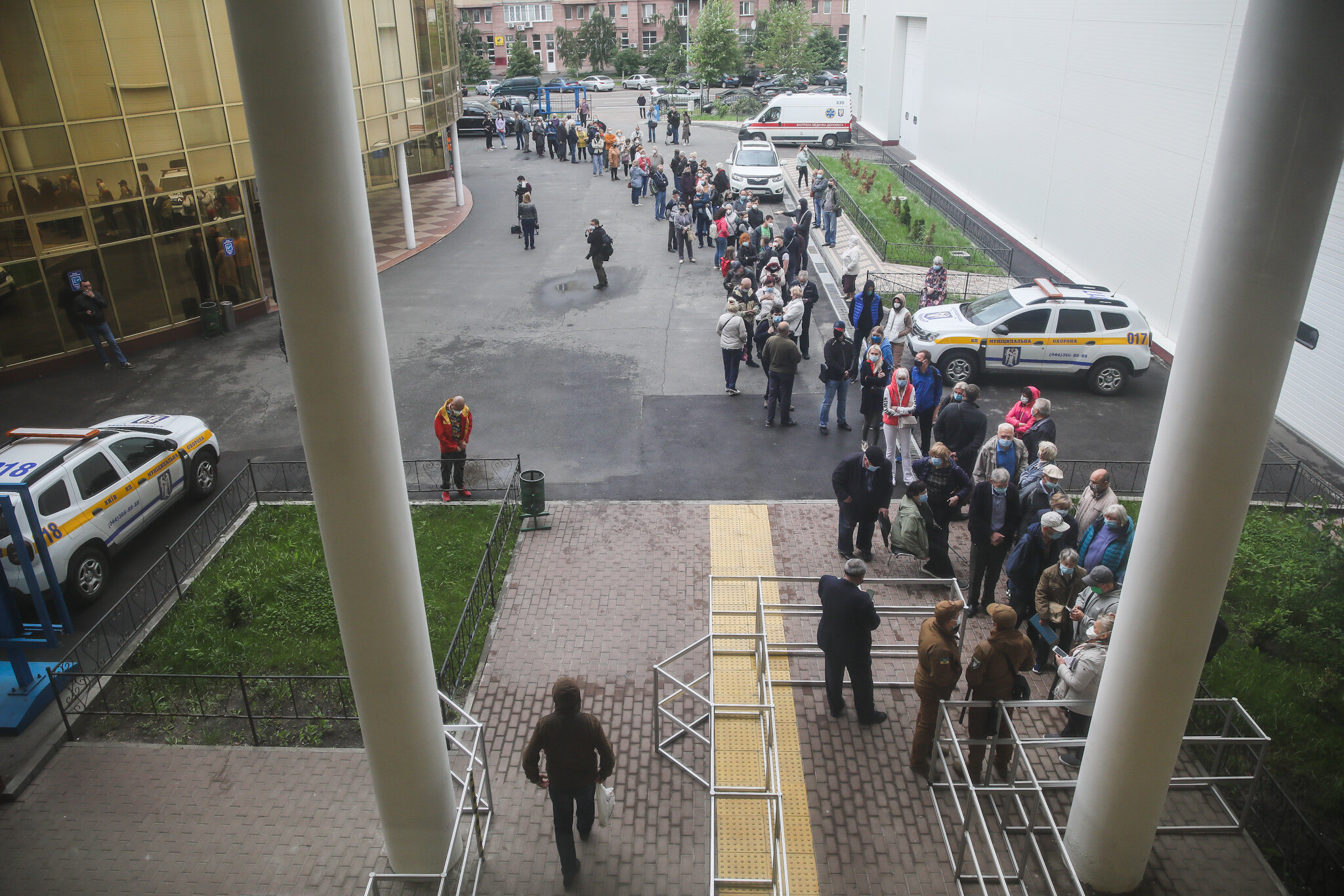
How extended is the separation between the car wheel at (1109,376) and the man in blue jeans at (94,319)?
58.3ft

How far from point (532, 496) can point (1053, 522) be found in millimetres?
6176

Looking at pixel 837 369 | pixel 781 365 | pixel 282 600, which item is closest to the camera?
pixel 282 600

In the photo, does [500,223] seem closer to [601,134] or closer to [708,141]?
[601,134]

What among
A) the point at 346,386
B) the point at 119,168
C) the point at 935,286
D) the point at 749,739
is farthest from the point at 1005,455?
the point at 119,168

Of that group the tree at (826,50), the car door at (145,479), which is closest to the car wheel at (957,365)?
the car door at (145,479)

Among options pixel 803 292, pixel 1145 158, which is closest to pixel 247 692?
pixel 803 292

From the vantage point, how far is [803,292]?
1661 centimetres

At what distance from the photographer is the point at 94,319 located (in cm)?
1678

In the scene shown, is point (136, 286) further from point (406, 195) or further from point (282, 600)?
point (282, 600)

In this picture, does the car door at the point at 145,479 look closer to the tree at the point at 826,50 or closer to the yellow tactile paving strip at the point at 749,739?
the yellow tactile paving strip at the point at 749,739

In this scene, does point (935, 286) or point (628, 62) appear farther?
point (628, 62)

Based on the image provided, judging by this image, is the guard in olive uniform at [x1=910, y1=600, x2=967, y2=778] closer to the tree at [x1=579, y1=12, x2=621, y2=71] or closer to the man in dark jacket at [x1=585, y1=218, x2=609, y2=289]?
the man in dark jacket at [x1=585, y1=218, x2=609, y2=289]

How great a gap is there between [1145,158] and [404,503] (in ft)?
59.5

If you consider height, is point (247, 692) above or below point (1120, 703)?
below
